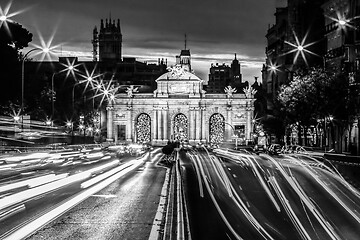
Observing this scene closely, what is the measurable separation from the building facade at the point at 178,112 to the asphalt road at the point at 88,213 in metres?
95.3

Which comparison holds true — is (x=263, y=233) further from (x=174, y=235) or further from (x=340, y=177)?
(x=340, y=177)

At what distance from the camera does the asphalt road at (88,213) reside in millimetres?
15547

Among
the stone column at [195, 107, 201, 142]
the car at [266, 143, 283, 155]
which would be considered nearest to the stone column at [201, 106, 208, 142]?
the stone column at [195, 107, 201, 142]

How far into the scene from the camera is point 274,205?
70.4ft

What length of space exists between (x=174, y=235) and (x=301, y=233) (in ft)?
11.0

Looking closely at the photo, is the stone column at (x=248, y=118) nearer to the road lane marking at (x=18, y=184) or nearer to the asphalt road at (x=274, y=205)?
the asphalt road at (x=274, y=205)

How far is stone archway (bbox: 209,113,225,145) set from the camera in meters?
126

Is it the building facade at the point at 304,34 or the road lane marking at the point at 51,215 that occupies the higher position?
the building facade at the point at 304,34

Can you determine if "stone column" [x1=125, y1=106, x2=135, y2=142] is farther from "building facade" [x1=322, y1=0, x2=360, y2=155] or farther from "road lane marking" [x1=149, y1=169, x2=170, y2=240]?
"road lane marking" [x1=149, y1=169, x2=170, y2=240]

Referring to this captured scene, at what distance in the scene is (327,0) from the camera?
265 ft

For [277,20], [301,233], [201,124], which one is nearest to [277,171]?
[301,233]

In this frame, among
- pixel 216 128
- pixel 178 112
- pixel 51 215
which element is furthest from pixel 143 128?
pixel 51 215

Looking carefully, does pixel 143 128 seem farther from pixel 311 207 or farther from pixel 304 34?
pixel 311 207

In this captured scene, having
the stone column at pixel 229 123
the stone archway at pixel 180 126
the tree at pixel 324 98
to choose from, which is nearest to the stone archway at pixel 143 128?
the stone archway at pixel 180 126
